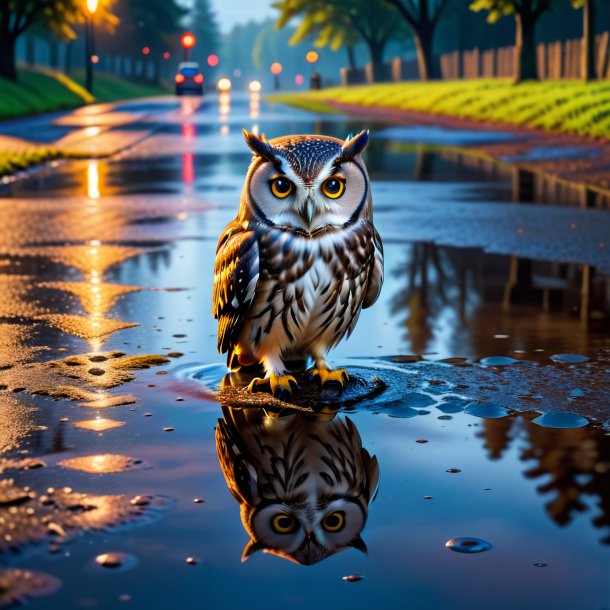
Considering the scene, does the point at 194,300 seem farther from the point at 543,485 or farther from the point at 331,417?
the point at 543,485

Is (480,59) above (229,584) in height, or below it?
above

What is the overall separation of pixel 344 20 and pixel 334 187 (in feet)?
233

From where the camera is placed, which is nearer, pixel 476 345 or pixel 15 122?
pixel 476 345

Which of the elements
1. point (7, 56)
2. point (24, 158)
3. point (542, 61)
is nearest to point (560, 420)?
point (24, 158)

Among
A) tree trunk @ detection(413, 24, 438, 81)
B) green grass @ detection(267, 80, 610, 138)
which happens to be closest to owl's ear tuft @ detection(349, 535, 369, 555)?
green grass @ detection(267, 80, 610, 138)

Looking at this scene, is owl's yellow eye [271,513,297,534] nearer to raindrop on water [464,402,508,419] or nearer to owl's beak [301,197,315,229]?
owl's beak [301,197,315,229]

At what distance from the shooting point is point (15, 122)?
116ft

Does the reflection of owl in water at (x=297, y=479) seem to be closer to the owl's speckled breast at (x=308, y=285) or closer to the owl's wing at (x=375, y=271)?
the owl's speckled breast at (x=308, y=285)

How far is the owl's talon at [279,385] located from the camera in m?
5.33

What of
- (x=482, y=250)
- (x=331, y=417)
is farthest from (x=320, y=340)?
(x=482, y=250)

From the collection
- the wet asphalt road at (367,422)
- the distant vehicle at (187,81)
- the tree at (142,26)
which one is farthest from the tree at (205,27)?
the wet asphalt road at (367,422)

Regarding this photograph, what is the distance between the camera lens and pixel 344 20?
242 ft

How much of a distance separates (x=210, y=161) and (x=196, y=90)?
5891cm

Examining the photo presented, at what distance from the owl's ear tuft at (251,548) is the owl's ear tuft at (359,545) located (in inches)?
10.6
